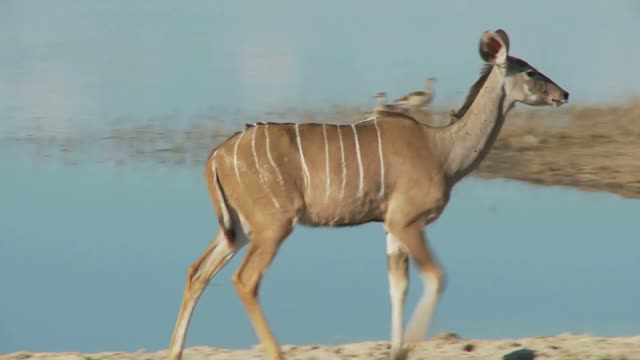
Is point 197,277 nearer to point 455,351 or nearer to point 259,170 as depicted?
point 259,170

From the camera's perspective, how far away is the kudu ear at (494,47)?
920 cm

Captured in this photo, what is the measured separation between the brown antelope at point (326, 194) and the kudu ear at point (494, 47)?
0.04ft

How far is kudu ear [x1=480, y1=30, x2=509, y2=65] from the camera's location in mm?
9195

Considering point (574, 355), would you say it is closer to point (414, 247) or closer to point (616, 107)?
point (414, 247)

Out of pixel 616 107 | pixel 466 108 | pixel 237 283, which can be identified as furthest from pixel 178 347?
pixel 616 107

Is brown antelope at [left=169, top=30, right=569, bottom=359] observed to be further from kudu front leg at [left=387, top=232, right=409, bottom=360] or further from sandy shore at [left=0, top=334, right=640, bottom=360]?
sandy shore at [left=0, top=334, right=640, bottom=360]

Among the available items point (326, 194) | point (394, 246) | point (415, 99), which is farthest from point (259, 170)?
point (415, 99)

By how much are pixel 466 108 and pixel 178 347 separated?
6.84 feet

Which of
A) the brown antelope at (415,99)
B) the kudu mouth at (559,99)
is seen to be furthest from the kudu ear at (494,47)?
the brown antelope at (415,99)

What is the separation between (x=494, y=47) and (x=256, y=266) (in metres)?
1.86

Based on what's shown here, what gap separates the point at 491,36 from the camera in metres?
9.20

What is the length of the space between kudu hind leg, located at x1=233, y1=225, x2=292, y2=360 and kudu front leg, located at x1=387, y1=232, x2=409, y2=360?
2.35 feet

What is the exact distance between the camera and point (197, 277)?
8875 millimetres

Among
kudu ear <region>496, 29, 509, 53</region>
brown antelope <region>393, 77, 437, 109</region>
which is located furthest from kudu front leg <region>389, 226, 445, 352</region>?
brown antelope <region>393, 77, 437, 109</region>
